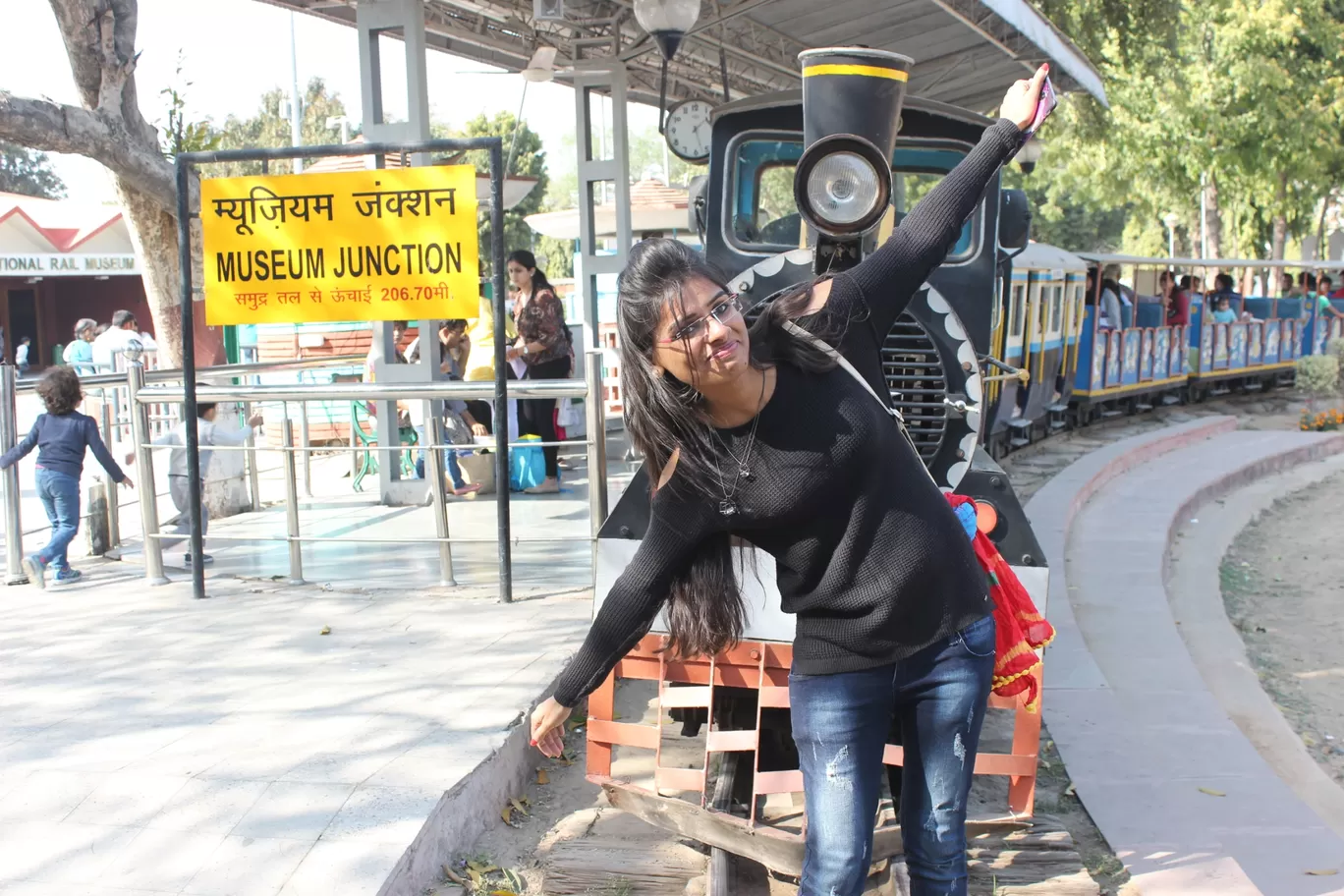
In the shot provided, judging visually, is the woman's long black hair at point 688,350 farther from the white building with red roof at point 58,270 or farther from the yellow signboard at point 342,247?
the white building with red roof at point 58,270

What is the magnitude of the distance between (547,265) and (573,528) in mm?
43154

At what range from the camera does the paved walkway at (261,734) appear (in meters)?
3.48

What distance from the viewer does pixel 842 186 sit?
392 cm

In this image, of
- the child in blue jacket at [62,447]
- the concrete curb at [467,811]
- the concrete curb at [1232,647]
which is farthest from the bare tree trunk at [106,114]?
the concrete curb at [1232,647]

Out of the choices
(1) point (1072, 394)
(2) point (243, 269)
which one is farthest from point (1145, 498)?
(2) point (243, 269)

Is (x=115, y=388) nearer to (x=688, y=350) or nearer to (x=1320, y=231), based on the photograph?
(x=688, y=350)

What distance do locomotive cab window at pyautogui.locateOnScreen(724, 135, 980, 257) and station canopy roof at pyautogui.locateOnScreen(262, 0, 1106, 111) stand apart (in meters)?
3.67

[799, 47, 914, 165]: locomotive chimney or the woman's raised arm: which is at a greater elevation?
[799, 47, 914, 165]: locomotive chimney

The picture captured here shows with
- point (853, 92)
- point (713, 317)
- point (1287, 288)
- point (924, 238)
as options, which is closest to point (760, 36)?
point (853, 92)

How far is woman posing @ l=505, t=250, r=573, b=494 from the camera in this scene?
9031 mm

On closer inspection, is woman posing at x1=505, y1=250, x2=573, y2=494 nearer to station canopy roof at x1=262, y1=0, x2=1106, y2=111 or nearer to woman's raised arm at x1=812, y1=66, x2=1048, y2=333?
station canopy roof at x1=262, y1=0, x2=1106, y2=111

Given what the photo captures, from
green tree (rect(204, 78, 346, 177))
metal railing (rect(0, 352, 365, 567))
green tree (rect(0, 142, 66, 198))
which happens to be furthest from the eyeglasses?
green tree (rect(0, 142, 66, 198))

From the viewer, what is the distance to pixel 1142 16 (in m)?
19.7

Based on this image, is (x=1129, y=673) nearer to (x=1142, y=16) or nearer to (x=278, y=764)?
(x=278, y=764)
